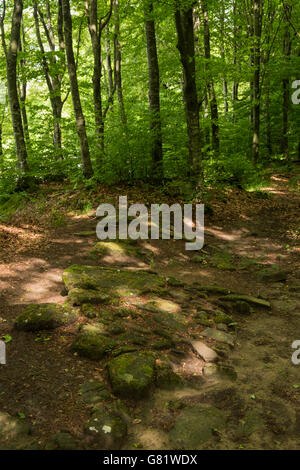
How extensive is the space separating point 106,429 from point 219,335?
2.35m

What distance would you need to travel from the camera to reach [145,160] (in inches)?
426

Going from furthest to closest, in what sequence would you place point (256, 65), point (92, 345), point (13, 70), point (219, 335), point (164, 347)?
point (256, 65) < point (13, 70) < point (219, 335) < point (164, 347) < point (92, 345)

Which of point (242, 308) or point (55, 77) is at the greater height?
point (55, 77)

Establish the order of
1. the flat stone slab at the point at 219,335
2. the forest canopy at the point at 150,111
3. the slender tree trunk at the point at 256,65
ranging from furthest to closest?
the slender tree trunk at the point at 256,65
the forest canopy at the point at 150,111
the flat stone slab at the point at 219,335

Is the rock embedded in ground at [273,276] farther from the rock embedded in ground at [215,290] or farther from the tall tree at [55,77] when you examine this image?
the tall tree at [55,77]

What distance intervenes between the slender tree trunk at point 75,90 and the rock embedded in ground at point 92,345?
25.2 feet

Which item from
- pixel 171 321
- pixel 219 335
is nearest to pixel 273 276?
pixel 219 335

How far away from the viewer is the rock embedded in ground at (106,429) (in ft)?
Answer: 9.22

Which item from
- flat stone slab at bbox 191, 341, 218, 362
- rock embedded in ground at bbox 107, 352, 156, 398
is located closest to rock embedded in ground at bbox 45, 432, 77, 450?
rock embedded in ground at bbox 107, 352, 156, 398

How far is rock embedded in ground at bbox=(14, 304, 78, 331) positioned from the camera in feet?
14.0

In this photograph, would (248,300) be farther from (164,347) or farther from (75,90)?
(75,90)

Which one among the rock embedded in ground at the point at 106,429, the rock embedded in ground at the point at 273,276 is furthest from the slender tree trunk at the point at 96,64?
the rock embedded in ground at the point at 106,429

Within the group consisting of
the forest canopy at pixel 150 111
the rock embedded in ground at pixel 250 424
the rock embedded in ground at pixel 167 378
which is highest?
the forest canopy at pixel 150 111

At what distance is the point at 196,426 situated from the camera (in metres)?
3.11
